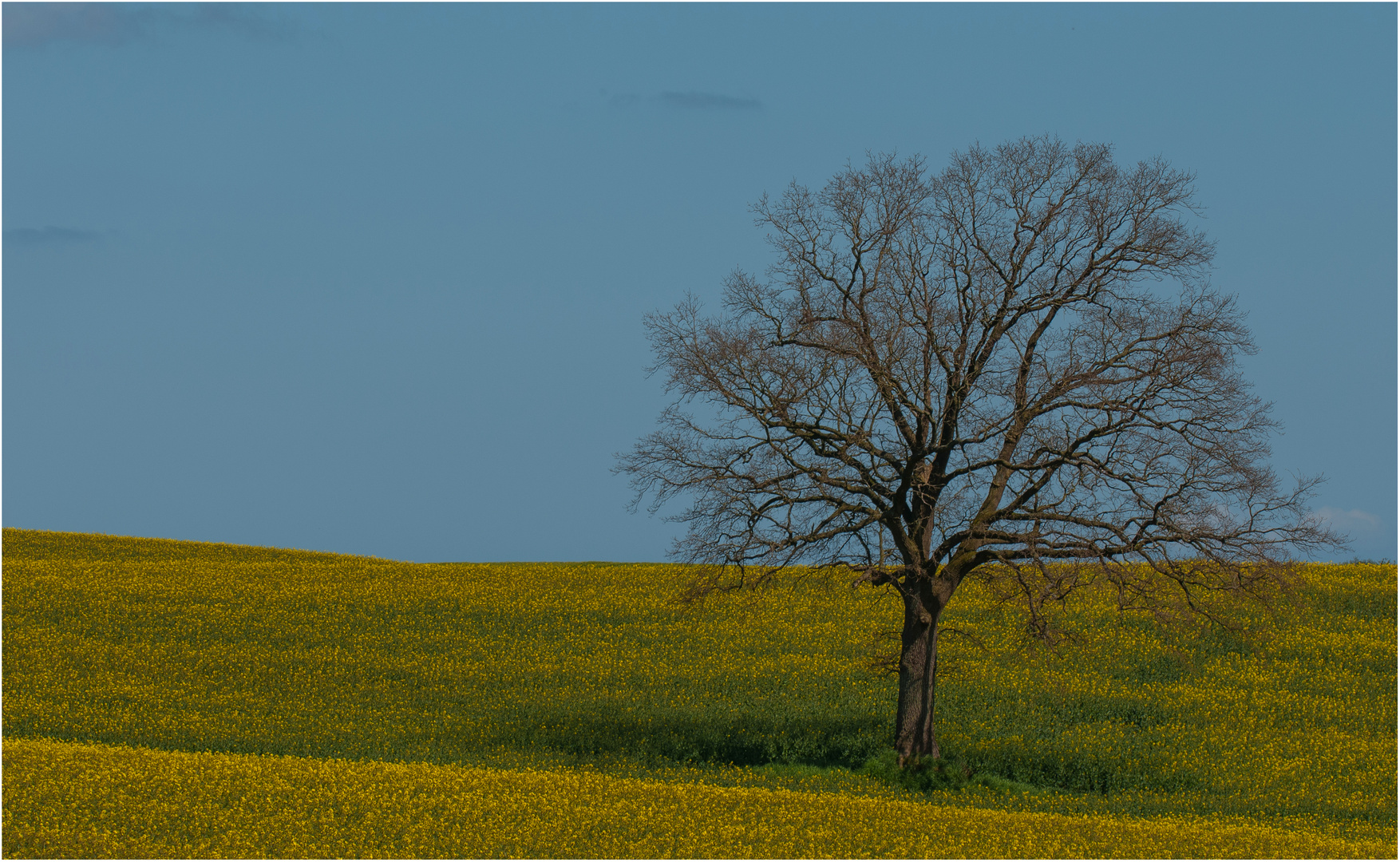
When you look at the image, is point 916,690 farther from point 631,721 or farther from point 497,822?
point 497,822

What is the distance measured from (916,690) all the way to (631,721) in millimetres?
7221

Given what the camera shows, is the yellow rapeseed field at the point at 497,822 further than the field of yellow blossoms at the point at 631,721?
No

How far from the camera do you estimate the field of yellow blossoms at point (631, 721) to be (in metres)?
16.6

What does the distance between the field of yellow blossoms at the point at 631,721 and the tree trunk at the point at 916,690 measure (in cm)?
72

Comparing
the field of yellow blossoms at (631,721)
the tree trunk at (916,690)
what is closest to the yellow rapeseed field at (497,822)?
the field of yellow blossoms at (631,721)

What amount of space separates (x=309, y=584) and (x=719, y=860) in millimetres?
30412

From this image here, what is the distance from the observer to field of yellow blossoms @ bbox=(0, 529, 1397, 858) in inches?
652

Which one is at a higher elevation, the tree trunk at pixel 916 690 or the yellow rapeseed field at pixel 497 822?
the tree trunk at pixel 916 690

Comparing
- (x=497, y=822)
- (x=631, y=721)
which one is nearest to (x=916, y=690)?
(x=631, y=721)

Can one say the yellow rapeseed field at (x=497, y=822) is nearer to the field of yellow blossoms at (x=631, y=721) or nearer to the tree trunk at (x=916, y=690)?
the field of yellow blossoms at (x=631, y=721)

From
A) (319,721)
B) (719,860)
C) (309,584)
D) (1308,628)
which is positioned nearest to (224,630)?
(309,584)

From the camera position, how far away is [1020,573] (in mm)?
21703

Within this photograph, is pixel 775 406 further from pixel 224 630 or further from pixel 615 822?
pixel 224 630

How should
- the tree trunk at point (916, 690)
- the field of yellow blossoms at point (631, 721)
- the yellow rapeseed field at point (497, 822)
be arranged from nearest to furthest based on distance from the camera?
1. the yellow rapeseed field at point (497, 822)
2. the field of yellow blossoms at point (631, 721)
3. the tree trunk at point (916, 690)
